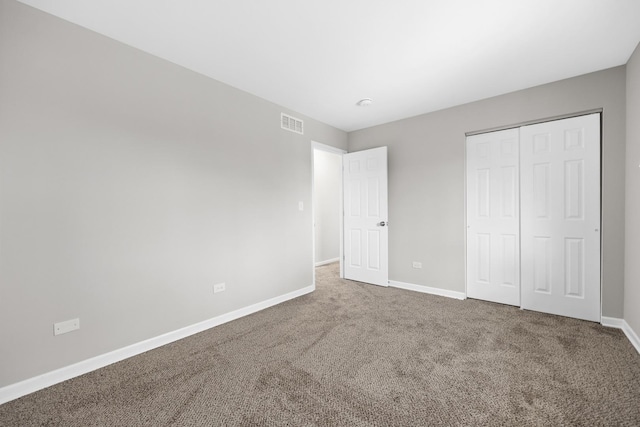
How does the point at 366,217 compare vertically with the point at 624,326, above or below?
above

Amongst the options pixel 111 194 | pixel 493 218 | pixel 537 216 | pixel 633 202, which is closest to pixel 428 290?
pixel 493 218

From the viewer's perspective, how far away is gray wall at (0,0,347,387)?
183 cm

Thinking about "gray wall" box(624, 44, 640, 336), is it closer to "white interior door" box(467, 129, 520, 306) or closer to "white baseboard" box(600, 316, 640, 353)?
"white baseboard" box(600, 316, 640, 353)

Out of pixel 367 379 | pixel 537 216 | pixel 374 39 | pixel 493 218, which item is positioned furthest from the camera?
pixel 493 218

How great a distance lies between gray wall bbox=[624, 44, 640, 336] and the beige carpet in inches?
13.5

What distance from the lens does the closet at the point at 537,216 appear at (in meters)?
2.87

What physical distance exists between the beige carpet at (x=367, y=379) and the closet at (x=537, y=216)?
35 cm

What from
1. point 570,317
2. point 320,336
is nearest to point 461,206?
point 570,317

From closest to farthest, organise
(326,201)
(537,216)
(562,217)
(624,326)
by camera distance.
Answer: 1. (624,326)
2. (562,217)
3. (537,216)
4. (326,201)

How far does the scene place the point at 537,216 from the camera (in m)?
3.15

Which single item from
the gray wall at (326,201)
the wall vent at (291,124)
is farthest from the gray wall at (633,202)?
the gray wall at (326,201)

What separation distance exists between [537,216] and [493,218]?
1.45 feet

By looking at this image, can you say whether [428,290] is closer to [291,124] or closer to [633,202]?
[633,202]

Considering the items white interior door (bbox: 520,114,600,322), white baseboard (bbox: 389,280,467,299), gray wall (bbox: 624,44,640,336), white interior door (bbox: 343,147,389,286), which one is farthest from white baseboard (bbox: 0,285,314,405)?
gray wall (bbox: 624,44,640,336)
